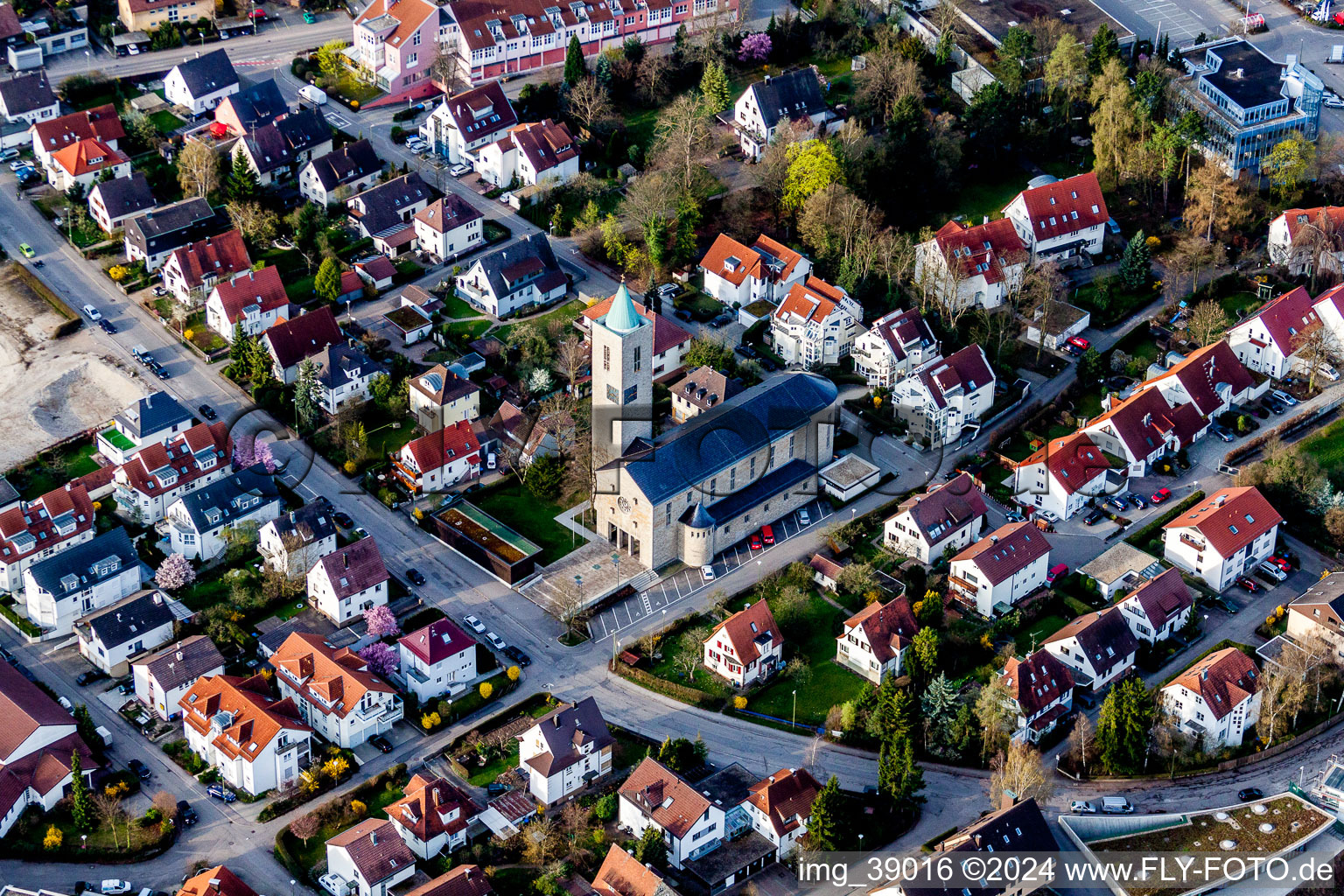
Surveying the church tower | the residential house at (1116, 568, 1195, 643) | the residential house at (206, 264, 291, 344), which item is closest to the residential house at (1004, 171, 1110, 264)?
the residential house at (1116, 568, 1195, 643)

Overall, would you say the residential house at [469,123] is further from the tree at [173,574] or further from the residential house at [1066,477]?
the residential house at [1066,477]

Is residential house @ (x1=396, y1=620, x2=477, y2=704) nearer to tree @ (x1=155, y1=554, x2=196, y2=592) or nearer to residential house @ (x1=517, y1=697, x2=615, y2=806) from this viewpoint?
residential house @ (x1=517, y1=697, x2=615, y2=806)

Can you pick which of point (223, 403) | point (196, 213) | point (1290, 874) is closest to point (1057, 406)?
point (1290, 874)

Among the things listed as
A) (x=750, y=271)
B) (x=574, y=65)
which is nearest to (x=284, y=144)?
(x=574, y=65)

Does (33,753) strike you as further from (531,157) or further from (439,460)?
(531,157)

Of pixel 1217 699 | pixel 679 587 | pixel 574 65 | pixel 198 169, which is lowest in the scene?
pixel 1217 699

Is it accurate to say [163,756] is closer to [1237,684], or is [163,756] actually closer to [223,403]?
[223,403]

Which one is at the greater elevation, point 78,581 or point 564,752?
point 78,581
